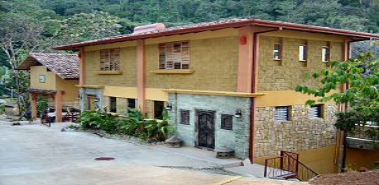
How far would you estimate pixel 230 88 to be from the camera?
15320 millimetres

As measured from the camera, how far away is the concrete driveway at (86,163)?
11.4 metres

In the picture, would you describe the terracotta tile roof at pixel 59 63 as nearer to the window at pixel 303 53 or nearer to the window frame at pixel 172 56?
the window frame at pixel 172 56

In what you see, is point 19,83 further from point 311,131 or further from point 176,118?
point 311,131

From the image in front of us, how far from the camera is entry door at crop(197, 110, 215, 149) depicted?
16156mm

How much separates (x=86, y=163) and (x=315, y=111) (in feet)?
31.4

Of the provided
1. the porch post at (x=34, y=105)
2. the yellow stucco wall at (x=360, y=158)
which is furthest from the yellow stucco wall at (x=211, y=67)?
the porch post at (x=34, y=105)

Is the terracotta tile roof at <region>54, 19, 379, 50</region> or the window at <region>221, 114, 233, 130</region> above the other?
the terracotta tile roof at <region>54, 19, 379, 50</region>

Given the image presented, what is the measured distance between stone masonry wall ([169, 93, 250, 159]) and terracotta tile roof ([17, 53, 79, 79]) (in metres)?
11.4

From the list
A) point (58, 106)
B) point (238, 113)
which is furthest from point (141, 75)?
point (58, 106)

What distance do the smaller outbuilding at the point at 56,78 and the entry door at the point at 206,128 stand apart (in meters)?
12.9

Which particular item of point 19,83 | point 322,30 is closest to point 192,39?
point 322,30

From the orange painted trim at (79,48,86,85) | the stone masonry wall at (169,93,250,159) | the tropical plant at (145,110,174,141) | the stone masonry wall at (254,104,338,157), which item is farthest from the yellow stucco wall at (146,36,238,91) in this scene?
the orange painted trim at (79,48,86,85)

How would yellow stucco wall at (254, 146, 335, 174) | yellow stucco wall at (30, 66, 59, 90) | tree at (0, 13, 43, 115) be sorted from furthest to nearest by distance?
tree at (0, 13, 43, 115)
yellow stucco wall at (30, 66, 59, 90)
yellow stucco wall at (254, 146, 335, 174)

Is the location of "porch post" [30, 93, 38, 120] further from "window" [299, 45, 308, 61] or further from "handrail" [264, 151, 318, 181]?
"window" [299, 45, 308, 61]
